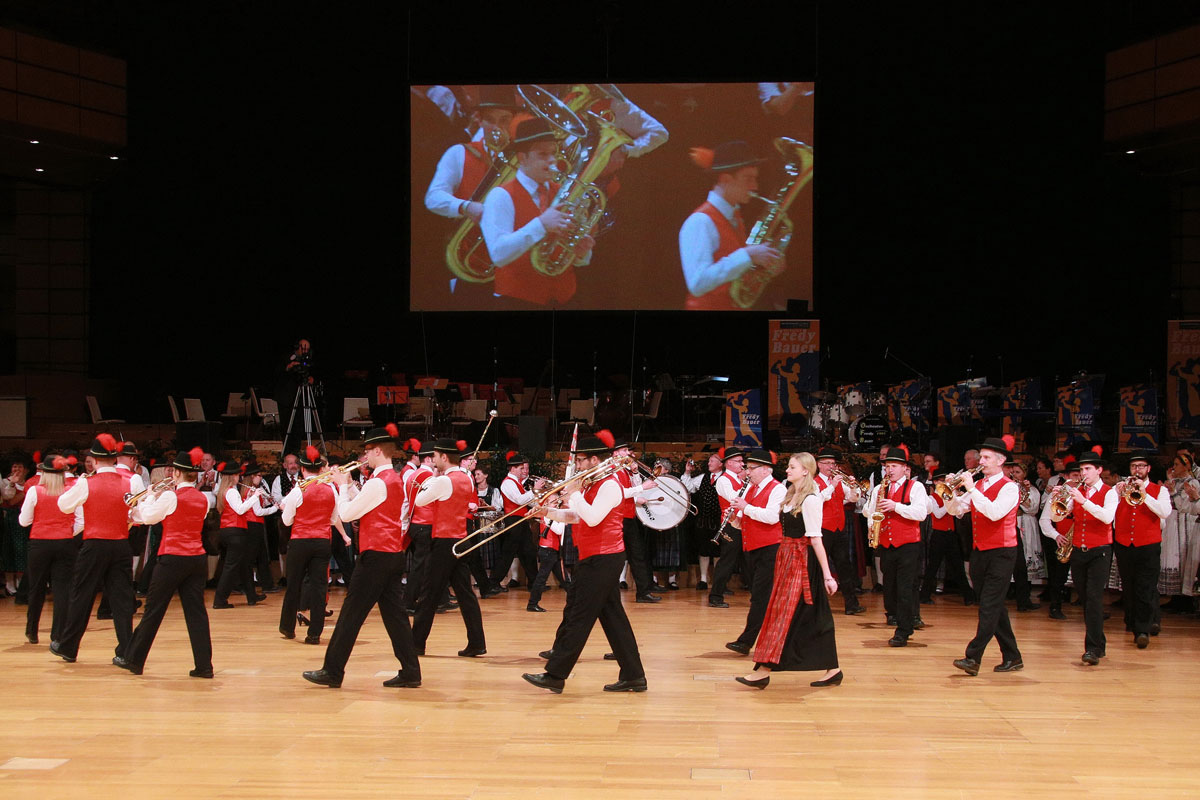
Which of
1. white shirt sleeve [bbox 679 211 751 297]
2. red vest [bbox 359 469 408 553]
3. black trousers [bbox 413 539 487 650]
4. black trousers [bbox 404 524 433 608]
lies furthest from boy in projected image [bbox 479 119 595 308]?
red vest [bbox 359 469 408 553]

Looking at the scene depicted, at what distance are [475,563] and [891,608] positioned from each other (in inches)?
166

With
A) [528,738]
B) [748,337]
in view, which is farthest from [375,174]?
[528,738]

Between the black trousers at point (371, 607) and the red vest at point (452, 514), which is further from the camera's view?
the red vest at point (452, 514)

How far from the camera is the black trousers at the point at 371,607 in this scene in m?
6.49

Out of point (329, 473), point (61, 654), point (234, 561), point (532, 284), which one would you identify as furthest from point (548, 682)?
point (532, 284)

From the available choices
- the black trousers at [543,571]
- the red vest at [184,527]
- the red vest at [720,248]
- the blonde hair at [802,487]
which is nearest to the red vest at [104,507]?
the red vest at [184,527]

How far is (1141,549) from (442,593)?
537 centimetres

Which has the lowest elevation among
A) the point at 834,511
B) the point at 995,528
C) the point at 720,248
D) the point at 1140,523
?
the point at 834,511

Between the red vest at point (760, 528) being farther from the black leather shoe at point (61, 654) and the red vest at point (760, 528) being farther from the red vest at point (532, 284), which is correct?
the red vest at point (532, 284)

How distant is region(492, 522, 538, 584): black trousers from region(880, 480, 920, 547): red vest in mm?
3909

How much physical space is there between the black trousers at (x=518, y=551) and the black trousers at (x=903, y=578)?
3812mm

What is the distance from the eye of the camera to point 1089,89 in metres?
16.5

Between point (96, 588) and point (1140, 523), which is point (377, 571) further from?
point (1140, 523)

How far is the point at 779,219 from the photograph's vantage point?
15.7 metres
